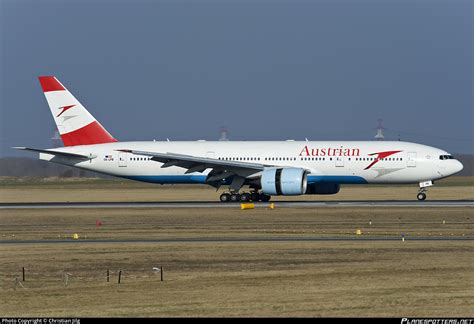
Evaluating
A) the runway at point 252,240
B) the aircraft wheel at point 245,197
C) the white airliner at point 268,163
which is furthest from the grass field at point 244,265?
the aircraft wheel at point 245,197

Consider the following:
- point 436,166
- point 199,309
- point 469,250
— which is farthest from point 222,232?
point 436,166

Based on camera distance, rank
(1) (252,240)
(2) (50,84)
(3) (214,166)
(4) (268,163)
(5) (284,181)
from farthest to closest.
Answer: (2) (50,84) < (4) (268,163) < (3) (214,166) < (5) (284,181) < (1) (252,240)

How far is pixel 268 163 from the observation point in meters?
64.6

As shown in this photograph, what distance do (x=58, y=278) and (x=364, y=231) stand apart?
56.8 feet

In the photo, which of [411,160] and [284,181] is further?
[411,160]

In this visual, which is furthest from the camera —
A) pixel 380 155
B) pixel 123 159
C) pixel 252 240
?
pixel 123 159

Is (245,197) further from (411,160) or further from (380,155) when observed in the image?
(411,160)

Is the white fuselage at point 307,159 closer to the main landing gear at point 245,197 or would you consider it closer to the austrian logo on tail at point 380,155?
the austrian logo on tail at point 380,155

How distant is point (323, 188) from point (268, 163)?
4247 mm

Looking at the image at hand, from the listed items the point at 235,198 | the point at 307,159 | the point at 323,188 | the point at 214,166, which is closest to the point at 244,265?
the point at 214,166

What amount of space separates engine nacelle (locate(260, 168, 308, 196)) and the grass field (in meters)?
8.89

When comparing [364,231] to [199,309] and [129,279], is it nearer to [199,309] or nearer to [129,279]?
[129,279]

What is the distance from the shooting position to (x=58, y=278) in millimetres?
28453

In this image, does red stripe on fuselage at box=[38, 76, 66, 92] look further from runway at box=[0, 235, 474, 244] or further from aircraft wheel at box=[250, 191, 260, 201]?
runway at box=[0, 235, 474, 244]
